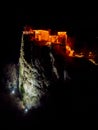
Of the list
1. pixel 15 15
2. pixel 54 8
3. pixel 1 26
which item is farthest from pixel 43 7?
pixel 1 26

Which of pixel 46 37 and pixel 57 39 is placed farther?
pixel 46 37

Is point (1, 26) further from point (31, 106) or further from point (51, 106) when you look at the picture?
point (51, 106)

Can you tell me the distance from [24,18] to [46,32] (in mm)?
5640

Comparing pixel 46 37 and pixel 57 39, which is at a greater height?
pixel 46 37

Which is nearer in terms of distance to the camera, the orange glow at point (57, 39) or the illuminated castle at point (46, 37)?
the orange glow at point (57, 39)

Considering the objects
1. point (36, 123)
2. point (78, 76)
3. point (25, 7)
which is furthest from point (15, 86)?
point (78, 76)

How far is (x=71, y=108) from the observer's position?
1362cm

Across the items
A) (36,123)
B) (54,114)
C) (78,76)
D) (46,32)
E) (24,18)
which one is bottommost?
(36,123)

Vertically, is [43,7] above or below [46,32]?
above

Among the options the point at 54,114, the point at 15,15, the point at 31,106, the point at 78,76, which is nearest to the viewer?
the point at 78,76

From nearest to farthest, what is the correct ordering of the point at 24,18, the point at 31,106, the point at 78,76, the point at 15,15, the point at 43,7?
1. the point at 78,76
2. the point at 31,106
3. the point at 43,7
4. the point at 24,18
5. the point at 15,15

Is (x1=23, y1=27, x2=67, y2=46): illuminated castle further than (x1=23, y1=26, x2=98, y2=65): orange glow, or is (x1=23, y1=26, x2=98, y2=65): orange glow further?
(x1=23, y1=27, x2=67, y2=46): illuminated castle

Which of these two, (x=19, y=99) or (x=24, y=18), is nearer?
(x=19, y=99)

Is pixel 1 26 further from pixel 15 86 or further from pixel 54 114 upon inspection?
pixel 54 114
